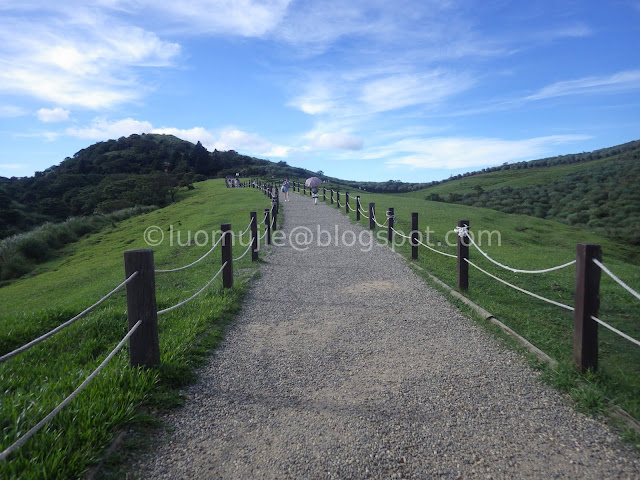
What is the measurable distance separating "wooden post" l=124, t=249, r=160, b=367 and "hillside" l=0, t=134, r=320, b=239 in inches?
1814

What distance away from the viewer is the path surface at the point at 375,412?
8.96 feet

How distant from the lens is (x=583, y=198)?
129ft

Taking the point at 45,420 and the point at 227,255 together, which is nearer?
the point at 45,420

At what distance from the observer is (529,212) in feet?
123

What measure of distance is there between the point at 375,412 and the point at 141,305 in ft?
7.44

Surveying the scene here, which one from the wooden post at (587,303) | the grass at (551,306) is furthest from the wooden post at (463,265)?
the wooden post at (587,303)

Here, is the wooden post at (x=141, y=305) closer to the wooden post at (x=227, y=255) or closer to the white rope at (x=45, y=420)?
the white rope at (x=45, y=420)

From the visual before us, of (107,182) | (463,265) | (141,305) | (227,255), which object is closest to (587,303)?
(463,265)

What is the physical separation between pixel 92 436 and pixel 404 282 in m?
6.21

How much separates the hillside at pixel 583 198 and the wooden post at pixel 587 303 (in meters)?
24.9

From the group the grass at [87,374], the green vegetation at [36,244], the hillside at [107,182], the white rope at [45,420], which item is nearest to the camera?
the white rope at [45,420]

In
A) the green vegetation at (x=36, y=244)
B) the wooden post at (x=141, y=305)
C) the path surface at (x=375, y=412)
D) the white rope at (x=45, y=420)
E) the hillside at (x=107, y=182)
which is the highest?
the hillside at (x=107, y=182)

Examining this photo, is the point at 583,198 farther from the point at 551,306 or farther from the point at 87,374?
the point at 87,374

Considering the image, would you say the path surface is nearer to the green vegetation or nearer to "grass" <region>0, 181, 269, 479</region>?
"grass" <region>0, 181, 269, 479</region>
